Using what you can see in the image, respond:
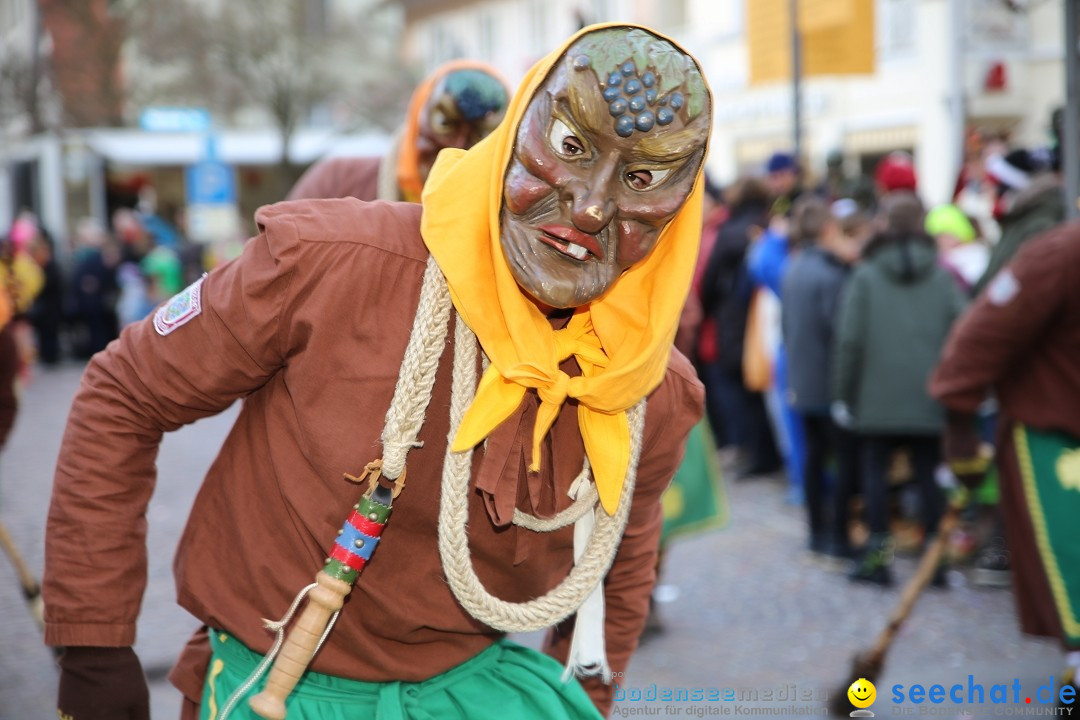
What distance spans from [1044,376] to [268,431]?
2360mm

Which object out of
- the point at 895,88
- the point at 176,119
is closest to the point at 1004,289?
the point at 895,88

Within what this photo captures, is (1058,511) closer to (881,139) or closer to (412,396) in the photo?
(412,396)

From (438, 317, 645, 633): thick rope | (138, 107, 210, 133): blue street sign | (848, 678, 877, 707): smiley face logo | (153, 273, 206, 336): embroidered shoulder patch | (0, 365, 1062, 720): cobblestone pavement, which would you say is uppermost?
(138, 107, 210, 133): blue street sign

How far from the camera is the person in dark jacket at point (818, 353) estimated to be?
20.7 feet

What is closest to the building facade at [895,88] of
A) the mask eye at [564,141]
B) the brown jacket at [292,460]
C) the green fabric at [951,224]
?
the green fabric at [951,224]

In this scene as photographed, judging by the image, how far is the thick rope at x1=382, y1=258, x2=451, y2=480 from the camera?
6.04ft

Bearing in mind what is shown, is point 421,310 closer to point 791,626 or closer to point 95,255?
point 791,626

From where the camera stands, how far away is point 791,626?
539 centimetres

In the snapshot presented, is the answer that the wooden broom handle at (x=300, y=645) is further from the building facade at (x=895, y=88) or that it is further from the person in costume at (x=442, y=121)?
the building facade at (x=895, y=88)

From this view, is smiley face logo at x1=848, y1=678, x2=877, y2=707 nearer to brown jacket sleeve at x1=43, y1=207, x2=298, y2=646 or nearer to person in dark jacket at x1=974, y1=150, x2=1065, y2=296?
person in dark jacket at x1=974, y1=150, x2=1065, y2=296

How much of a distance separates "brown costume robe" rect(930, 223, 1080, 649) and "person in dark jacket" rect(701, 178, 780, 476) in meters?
4.27

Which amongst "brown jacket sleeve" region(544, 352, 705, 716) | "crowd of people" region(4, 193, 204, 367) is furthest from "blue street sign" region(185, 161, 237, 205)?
"brown jacket sleeve" region(544, 352, 705, 716)

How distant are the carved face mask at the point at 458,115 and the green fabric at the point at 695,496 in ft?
5.53

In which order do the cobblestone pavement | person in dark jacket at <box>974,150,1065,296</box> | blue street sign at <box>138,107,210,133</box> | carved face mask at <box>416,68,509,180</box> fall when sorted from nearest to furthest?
1. carved face mask at <box>416,68,509,180</box>
2. the cobblestone pavement
3. person in dark jacket at <box>974,150,1065,296</box>
4. blue street sign at <box>138,107,210,133</box>
